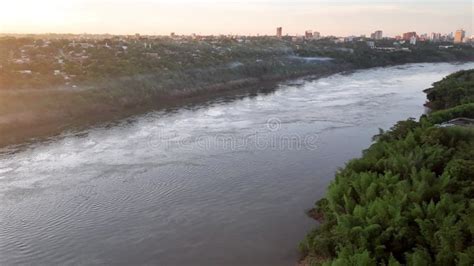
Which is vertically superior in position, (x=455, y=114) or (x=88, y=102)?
(x=455, y=114)

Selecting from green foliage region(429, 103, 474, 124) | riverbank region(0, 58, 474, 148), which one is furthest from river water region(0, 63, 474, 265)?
green foliage region(429, 103, 474, 124)

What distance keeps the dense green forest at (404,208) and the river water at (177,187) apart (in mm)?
1397

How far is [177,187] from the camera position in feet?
52.4

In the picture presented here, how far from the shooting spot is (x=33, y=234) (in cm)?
1248

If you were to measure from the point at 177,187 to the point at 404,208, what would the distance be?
821cm

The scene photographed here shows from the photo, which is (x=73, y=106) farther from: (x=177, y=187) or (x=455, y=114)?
(x=455, y=114)

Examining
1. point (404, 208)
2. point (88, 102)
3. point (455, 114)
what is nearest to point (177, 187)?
point (404, 208)

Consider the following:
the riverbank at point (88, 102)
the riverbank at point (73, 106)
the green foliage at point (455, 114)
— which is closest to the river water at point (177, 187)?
the riverbank at point (73, 106)

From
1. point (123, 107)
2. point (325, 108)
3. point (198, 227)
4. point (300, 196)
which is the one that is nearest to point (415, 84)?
point (325, 108)

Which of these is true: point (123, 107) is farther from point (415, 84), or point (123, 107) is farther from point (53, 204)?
point (415, 84)

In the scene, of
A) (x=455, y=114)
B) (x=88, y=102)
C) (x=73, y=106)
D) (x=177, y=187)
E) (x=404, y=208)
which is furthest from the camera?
(x=88, y=102)

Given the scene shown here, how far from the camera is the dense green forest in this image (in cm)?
851

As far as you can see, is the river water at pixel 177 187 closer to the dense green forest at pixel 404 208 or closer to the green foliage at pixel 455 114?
the dense green forest at pixel 404 208

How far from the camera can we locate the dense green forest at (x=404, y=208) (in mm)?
8508
